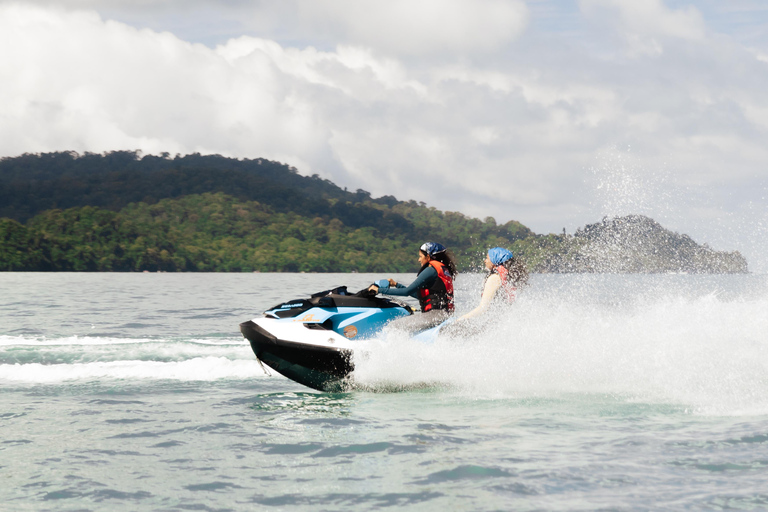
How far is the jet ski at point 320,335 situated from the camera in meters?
8.73

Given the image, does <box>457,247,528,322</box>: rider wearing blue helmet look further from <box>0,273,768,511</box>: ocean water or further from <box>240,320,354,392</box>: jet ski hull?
<box>240,320,354,392</box>: jet ski hull

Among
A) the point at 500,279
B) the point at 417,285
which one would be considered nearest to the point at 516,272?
the point at 500,279

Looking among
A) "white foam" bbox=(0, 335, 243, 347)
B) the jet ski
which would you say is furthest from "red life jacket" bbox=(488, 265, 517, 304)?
"white foam" bbox=(0, 335, 243, 347)

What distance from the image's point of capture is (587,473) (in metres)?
5.35

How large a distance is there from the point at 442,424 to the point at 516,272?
7.95 feet

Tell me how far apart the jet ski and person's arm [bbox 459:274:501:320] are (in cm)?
105

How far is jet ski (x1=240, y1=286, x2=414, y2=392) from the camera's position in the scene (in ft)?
28.7

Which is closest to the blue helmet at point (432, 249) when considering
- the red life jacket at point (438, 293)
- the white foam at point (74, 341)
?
the red life jacket at point (438, 293)

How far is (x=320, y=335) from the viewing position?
878 cm

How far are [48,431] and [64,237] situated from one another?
112m

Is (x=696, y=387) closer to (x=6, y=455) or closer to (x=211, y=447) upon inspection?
(x=211, y=447)

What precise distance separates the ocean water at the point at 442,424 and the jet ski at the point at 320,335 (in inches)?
9.3

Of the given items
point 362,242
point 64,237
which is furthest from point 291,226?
point 64,237

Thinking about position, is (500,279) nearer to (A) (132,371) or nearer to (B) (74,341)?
(A) (132,371)
